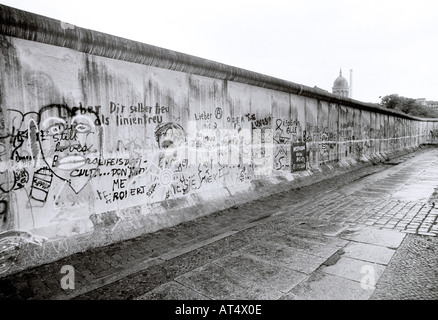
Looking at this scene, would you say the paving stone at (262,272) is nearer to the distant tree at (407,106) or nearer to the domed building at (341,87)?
the distant tree at (407,106)

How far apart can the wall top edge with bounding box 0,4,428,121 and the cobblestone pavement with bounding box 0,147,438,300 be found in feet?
10.3

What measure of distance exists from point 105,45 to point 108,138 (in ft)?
4.98

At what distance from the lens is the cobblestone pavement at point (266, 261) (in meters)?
3.26

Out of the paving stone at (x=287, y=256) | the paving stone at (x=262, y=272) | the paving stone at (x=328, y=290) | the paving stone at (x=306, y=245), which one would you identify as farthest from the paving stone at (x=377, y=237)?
the paving stone at (x=262, y=272)

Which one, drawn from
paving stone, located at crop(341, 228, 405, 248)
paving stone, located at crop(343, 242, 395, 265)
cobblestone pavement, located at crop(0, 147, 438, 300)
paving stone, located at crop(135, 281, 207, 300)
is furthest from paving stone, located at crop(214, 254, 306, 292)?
paving stone, located at crop(341, 228, 405, 248)

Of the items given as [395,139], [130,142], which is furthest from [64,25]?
[395,139]

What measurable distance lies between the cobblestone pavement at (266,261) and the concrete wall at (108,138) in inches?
18.8

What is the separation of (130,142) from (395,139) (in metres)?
23.4

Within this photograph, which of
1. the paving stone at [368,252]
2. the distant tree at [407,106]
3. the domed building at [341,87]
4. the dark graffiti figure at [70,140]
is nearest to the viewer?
the paving stone at [368,252]

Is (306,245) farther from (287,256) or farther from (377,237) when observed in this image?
(377,237)

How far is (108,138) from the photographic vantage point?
16.0 ft

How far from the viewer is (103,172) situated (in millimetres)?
4832

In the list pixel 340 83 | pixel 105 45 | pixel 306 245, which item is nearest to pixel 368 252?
pixel 306 245
